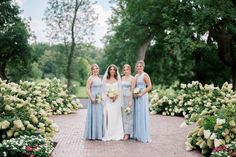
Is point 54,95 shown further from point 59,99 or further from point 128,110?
point 128,110

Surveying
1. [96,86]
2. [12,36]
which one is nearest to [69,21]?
[12,36]

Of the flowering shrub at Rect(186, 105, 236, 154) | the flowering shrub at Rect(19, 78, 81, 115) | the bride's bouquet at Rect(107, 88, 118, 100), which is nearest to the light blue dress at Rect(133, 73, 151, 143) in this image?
the bride's bouquet at Rect(107, 88, 118, 100)

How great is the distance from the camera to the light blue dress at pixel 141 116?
456 inches

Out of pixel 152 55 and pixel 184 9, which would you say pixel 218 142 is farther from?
pixel 152 55

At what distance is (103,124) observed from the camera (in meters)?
11.9

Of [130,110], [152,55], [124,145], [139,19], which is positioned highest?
[139,19]

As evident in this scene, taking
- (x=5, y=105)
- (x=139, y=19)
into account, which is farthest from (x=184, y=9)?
(x=5, y=105)

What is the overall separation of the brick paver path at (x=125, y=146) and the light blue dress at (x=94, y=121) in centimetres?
30

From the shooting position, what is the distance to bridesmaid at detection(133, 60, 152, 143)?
11.6 meters

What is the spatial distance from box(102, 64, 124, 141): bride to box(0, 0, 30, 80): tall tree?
805 inches

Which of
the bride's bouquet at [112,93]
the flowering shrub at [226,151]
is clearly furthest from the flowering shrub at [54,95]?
the flowering shrub at [226,151]

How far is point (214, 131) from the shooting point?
9.62 meters

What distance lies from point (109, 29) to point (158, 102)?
699 inches

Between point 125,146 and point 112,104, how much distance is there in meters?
A: 1.60
